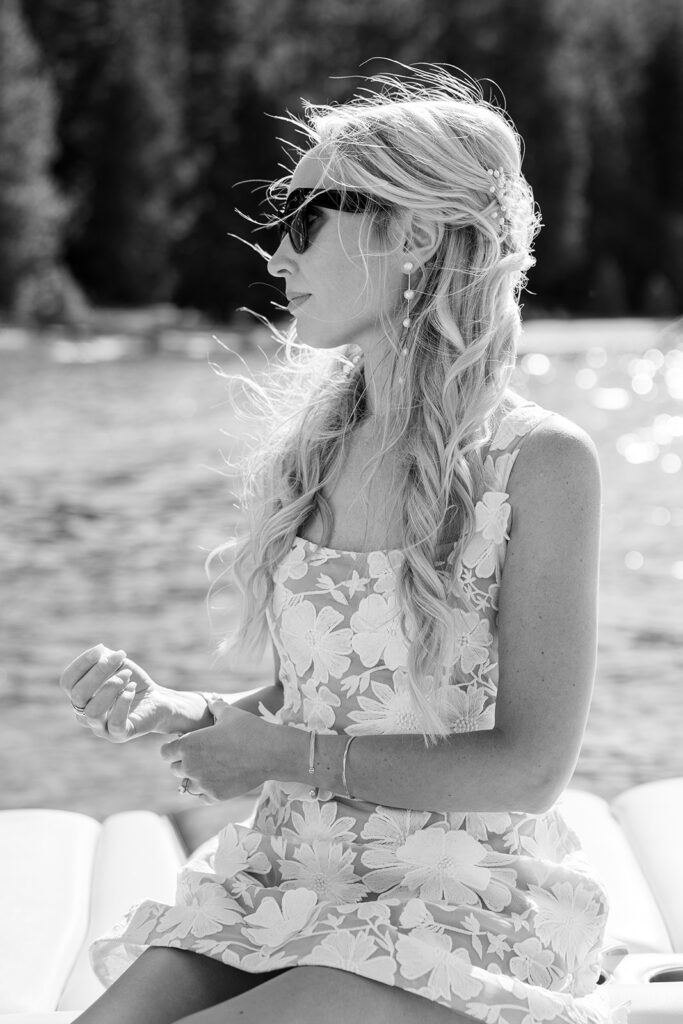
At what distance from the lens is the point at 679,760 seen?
19.5 feet

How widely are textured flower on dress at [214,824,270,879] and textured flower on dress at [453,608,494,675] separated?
0.32 metres

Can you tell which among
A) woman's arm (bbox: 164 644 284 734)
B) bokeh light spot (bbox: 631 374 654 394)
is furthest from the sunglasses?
bokeh light spot (bbox: 631 374 654 394)

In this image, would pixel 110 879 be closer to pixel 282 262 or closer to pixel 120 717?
pixel 120 717

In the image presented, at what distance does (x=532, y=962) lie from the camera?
1.56 metres

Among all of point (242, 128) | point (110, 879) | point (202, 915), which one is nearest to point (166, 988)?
point (202, 915)

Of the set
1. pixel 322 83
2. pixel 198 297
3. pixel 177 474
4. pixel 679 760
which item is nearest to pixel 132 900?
pixel 679 760

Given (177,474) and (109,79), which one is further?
(109,79)

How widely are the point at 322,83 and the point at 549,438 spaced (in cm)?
4176

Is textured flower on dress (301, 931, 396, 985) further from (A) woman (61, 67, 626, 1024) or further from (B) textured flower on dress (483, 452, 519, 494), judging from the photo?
(B) textured flower on dress (483, 452, 519, 494)

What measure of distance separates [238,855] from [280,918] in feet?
0.42

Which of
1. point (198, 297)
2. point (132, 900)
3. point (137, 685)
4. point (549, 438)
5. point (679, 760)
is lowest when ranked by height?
point (198, 297)

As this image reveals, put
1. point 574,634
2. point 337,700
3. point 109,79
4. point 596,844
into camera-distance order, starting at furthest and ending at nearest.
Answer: point 109,79 → point 596,844 → point 337,700 → point 574,634

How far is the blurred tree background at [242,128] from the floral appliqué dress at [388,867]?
28737 millimetres

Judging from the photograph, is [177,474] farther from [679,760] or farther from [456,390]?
[456,390]
